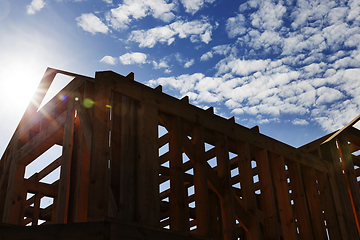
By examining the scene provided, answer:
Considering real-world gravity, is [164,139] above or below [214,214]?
above

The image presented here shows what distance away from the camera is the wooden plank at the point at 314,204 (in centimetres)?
772

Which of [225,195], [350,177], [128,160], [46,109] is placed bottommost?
[225,195]

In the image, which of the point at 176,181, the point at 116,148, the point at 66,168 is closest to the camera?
the point at 116,148

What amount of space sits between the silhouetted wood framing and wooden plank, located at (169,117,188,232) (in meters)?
0.02

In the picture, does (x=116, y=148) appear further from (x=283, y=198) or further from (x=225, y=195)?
(x=283, y=198)

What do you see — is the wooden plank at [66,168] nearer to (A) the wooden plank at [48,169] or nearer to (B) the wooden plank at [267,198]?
(B) the wooden plank at [267,198]

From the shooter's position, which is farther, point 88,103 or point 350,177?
point 350,177

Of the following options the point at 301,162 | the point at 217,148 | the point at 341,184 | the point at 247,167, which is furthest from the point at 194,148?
the point at 341,184

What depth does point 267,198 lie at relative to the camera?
6.94 meters

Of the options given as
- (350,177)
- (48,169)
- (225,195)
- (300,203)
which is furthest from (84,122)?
(350,177)

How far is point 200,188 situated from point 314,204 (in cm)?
353

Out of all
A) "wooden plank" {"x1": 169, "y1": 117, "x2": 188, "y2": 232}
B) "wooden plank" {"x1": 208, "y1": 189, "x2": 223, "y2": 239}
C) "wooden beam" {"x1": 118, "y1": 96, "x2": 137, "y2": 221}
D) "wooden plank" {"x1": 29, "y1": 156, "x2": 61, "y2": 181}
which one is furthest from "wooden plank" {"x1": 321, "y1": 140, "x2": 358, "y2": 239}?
"wooden plank" {"x1": 29, "y1": 156, "x2": 61, "y2": 181}

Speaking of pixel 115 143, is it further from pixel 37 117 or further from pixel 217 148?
pixel 37 117

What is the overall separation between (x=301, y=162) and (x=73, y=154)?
4942mm
